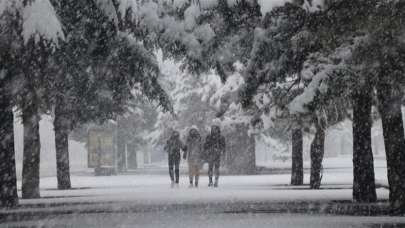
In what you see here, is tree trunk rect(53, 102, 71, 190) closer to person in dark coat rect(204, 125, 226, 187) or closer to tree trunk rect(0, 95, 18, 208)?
person in dark coat rect(204, 125, 226, 187)

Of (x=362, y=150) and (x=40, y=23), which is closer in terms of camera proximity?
(x=40, y=23)

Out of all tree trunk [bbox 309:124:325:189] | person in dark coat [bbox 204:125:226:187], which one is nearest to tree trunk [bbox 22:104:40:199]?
person in dark coat [bbox 204:125:226:187]

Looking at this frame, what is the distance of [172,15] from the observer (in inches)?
573

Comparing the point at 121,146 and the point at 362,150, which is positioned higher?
the point at 121,146

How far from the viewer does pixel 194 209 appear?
15578 millimetres

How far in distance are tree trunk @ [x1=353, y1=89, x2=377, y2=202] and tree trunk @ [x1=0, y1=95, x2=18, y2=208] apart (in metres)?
7.03

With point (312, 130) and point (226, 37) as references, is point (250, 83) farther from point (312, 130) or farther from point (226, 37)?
point (312, 130)

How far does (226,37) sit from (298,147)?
10208 millimetres

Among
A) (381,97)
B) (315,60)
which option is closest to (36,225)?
(315,60)

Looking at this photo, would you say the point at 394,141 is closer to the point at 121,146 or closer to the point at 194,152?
the point at 194,152

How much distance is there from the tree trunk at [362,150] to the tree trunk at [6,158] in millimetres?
7027

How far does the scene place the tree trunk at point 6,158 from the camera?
17000 mm

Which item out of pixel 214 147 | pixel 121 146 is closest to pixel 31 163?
pixel 214 147

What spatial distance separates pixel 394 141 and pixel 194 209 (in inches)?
160
